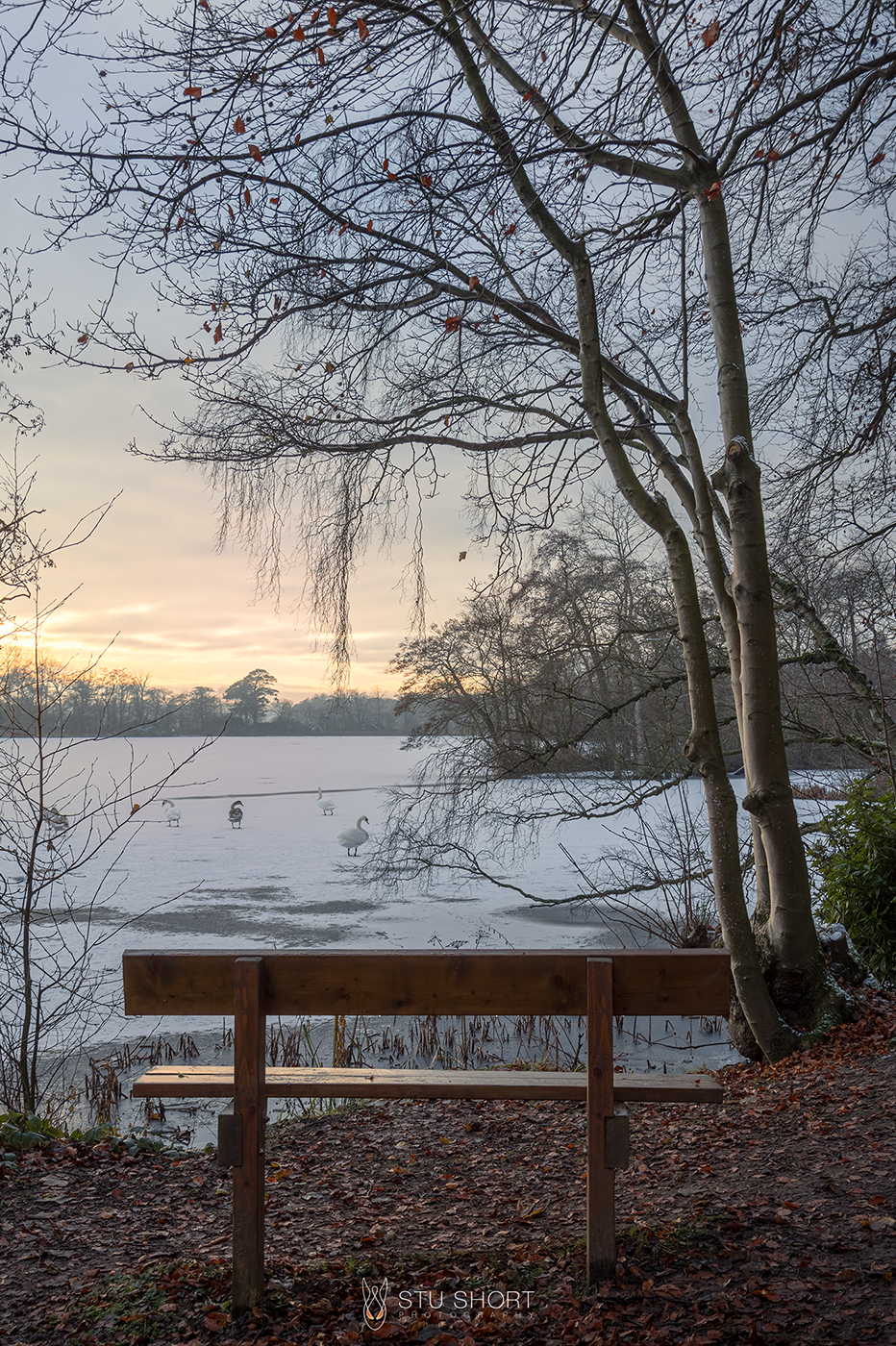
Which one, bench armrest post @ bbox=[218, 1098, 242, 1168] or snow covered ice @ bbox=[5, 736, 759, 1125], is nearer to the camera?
bench armrest post @ bbox=[218, 1098, 242, 1168]

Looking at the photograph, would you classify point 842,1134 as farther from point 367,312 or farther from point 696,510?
point 367,312

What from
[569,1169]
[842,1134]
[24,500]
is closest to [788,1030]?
[842,1134]

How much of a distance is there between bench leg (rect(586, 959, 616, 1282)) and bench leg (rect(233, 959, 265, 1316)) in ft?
3.20

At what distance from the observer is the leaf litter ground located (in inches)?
97.3

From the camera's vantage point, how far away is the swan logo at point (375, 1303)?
2535 mm

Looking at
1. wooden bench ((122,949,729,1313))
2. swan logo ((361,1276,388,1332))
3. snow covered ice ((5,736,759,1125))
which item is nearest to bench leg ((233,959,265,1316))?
wooden bench ((122,949,729,1313))

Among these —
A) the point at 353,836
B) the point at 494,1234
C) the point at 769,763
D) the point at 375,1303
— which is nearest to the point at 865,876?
the point at 769,763

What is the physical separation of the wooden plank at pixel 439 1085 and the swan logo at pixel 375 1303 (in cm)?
57

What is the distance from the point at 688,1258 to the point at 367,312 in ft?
18.3

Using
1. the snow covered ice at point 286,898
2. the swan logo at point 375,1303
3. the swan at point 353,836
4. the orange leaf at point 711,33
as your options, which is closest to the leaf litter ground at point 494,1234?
the swan logo at point 375,1303

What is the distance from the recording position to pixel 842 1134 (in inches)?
155

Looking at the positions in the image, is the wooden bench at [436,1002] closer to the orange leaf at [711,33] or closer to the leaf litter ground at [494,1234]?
the leaf litter ground at [494,1234]

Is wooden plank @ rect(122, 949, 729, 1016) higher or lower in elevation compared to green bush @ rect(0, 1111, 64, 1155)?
higher

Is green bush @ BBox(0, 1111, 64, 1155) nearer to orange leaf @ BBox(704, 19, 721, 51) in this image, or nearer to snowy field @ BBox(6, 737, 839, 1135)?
snowy field @ BBox(6, 737, 839, 1135)
